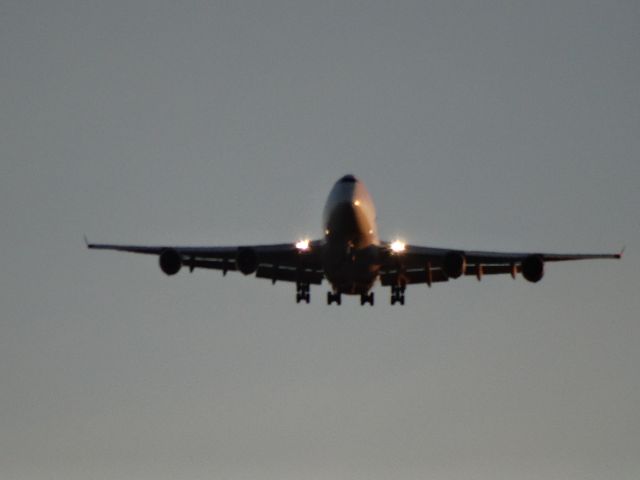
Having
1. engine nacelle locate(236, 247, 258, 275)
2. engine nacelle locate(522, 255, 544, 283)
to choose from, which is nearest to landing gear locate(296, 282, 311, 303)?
engine nacelle locate(236, 247, 258, 275)

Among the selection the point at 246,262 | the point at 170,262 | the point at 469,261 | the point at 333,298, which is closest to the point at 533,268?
the point at 469,261

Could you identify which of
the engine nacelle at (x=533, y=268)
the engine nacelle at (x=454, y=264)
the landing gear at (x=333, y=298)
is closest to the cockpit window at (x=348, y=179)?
the engine nacelle at (x=454, y=264)

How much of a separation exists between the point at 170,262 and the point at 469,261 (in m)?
12.5

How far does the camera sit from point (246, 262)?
50.2m

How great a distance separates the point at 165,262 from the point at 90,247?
9.93 feet

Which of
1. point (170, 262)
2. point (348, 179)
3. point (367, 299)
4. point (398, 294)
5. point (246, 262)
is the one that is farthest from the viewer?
point (398, 294)

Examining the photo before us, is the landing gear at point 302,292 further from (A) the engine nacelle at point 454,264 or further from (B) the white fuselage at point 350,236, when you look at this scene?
(A) the engine nacelle at point 454,264

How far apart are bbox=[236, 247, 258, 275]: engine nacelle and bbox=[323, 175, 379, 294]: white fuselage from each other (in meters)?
2.84

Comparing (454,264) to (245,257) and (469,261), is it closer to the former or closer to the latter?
(469,261)

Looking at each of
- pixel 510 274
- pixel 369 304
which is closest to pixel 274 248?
pixel 369 304

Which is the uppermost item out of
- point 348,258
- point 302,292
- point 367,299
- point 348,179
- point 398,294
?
point 348,179

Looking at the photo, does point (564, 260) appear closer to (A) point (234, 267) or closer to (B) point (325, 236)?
(B) point (325, 236)

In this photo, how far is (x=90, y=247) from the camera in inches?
1973

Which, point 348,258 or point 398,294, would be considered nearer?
point 348,258
